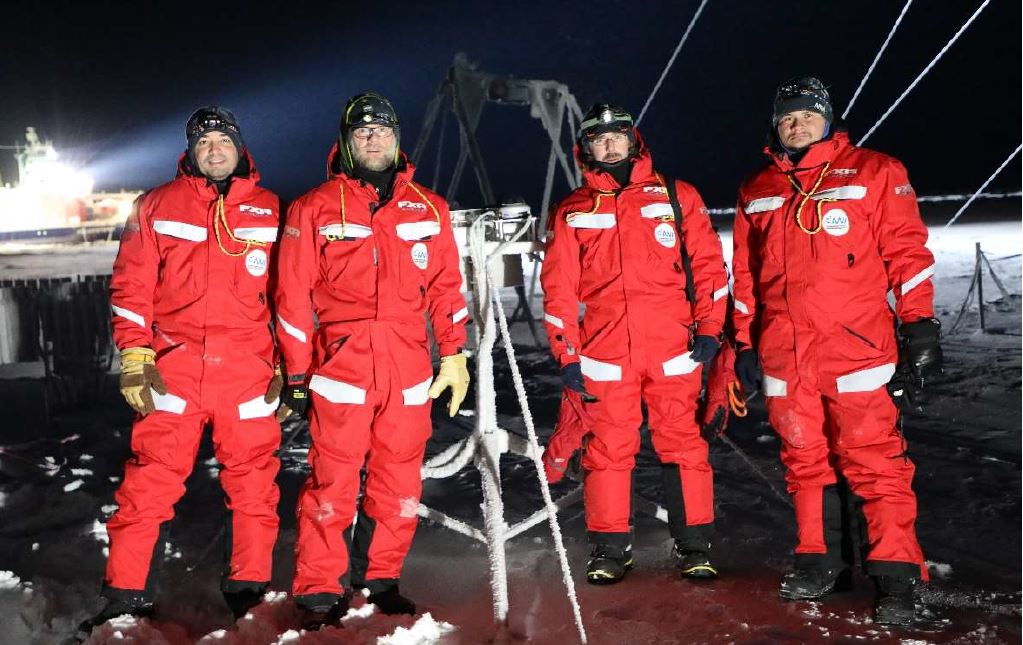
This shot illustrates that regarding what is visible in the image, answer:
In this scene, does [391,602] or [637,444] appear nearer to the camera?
[391,602]

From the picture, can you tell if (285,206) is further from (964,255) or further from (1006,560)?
(964,255)

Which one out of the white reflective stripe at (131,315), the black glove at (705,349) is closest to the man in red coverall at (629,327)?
the black glove at (705,349)

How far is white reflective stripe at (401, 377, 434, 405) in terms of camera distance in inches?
123

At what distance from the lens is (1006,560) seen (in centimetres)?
341

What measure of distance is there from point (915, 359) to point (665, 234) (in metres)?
1.13

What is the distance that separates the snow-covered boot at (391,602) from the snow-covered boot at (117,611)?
0.91 meters

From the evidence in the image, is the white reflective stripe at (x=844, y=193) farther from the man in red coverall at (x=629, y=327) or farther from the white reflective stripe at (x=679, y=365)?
the white reflective stripe at (x=679, y=365)

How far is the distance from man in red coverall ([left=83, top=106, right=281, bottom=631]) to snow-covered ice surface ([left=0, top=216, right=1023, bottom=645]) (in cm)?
27

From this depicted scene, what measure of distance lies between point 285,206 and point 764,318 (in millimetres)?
2180

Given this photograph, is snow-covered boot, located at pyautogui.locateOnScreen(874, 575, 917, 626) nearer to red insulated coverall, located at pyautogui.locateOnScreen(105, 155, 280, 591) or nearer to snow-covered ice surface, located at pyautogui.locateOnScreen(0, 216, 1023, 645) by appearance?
snow-covered ice surface, located at pyautogui.locateOnScreen(0, 216, 1023, 645)

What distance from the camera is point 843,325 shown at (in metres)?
3.08

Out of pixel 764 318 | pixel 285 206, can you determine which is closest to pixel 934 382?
pixel 764 318

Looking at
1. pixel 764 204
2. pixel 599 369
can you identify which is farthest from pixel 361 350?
pixel 764 204

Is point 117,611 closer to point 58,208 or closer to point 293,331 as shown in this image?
point 293,331
